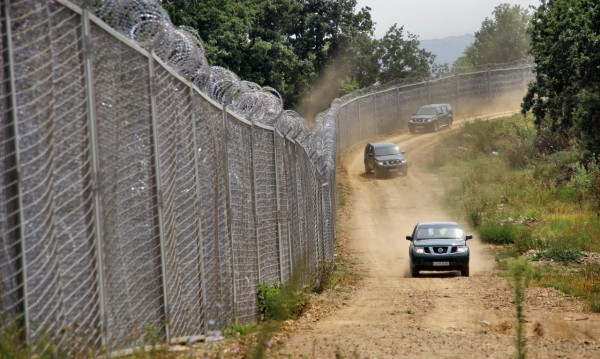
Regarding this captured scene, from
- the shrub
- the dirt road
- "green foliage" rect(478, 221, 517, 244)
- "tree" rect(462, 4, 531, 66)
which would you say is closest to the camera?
the dirt road

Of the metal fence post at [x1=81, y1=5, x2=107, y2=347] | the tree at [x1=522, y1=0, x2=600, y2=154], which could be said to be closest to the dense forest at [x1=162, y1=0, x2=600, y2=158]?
the tree at [x1=522, y1=0, x2=600, y2=154]

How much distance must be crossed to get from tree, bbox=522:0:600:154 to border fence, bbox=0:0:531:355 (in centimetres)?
2384

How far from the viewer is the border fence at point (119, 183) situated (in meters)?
6.00

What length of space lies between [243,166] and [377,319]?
3253 mm

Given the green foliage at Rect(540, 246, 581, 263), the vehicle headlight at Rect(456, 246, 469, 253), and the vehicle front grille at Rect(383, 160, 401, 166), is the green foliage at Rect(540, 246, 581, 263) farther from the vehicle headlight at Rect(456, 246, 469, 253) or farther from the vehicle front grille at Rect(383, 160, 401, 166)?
the vehicle front grille at Rect(383, 160, 401, 166)

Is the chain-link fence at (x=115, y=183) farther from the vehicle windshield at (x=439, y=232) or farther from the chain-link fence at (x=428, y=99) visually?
the chain-link fence at (x=428, y=99)

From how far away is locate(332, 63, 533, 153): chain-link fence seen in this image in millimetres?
64562

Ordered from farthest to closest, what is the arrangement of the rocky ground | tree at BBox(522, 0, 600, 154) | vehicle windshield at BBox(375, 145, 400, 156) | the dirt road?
1. vehicle windshield at BBox(375, 145, 400, 156)
2. tree at BBox(522, 0, 600, 154)
3. the dirt road
4. the rocky ground

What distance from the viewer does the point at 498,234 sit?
110ft

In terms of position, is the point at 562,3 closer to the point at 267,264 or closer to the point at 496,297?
the point at 496,297

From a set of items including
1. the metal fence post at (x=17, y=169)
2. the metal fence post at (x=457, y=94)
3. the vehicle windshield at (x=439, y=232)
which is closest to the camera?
the metal fence post at (x=17, y=169)

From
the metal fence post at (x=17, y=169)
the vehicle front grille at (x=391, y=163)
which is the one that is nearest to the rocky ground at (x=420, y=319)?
the metal fence post at (x=17, y=169)

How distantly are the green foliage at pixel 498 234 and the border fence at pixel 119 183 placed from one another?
2072 cm

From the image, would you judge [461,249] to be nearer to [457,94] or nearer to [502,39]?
[457,94]
